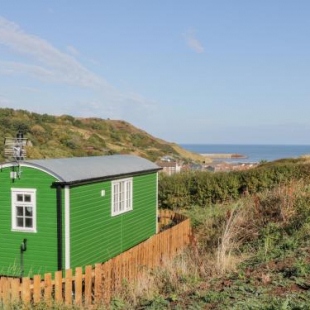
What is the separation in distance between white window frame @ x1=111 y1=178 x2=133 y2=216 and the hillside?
80.1 ft

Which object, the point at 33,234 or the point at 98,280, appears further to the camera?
the point at 33,234

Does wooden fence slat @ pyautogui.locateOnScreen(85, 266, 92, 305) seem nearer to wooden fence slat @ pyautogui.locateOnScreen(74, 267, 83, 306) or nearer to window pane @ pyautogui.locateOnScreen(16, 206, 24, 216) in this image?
wooden fence slat @ pyautogui.locateOnScreen(74, 267, 83, 306)

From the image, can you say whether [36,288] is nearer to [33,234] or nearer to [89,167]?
[33,234]

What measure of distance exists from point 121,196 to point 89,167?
5.89ft

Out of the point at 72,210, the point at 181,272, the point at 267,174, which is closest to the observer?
the point at 181,272

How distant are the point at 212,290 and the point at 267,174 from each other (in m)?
14.4

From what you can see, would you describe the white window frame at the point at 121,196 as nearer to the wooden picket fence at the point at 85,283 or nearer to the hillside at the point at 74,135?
the wooden picket fence at the point at 85,283

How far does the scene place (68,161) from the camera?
37.1ft

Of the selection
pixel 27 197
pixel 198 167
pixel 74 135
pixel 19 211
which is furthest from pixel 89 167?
pixel 74 135

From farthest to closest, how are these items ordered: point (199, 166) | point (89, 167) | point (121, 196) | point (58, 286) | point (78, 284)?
point (199, 166), point (121, 196), point (89, 167), point (78, 284), point (58, 286)

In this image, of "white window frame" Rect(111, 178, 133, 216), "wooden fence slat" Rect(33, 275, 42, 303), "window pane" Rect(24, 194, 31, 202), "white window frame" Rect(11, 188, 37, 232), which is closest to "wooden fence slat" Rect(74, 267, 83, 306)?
"wooden fence slat" Rect(33, 275, 42, 303)

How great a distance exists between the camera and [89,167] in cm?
1137

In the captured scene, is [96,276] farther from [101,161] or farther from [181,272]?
[101,161]

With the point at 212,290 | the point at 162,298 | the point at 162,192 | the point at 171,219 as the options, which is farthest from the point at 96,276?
the point at 162,192
